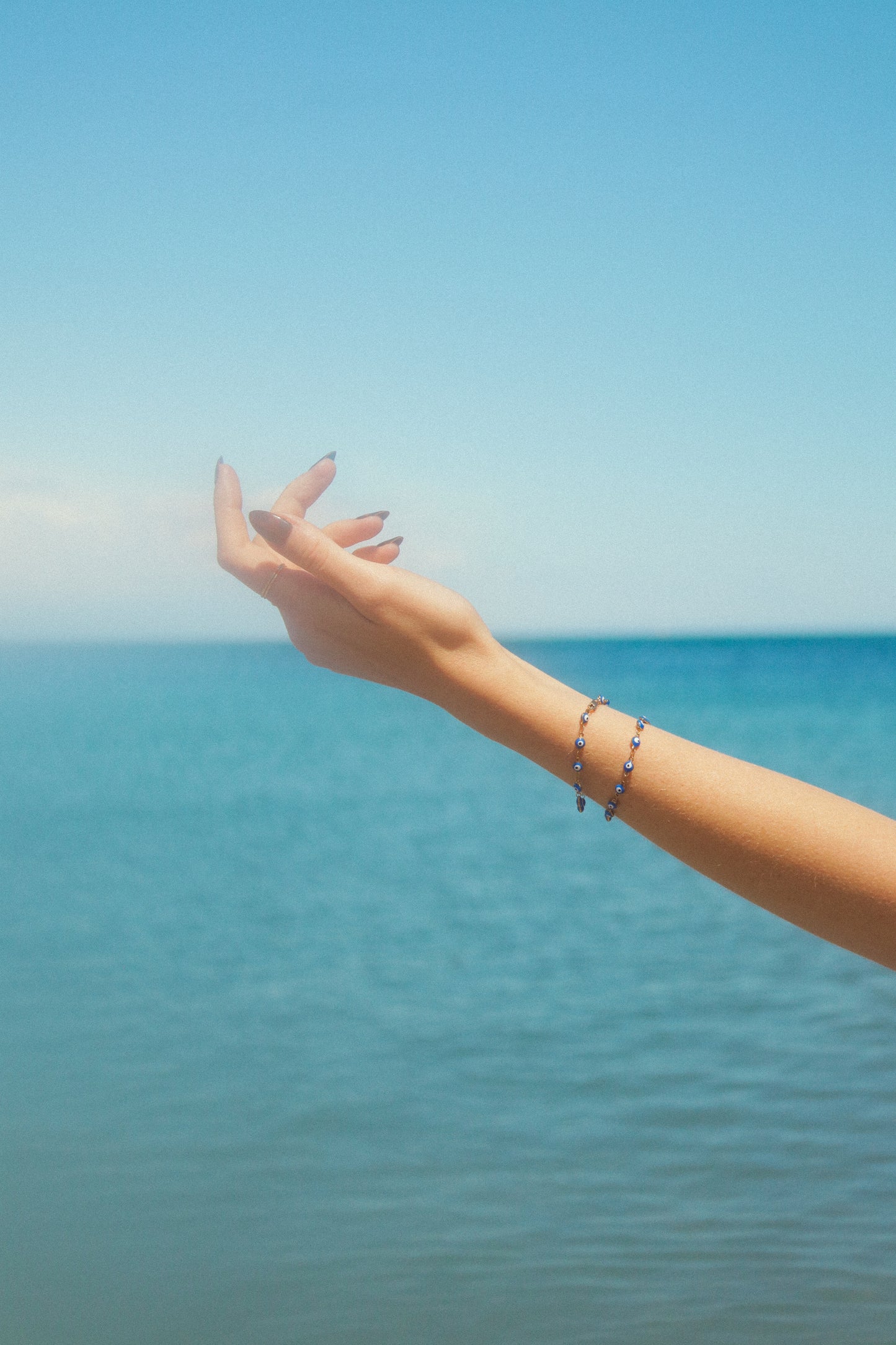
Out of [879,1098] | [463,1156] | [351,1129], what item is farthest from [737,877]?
[879,1098]

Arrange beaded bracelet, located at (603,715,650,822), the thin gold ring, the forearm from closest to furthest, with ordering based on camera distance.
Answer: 1. the forearm
2. beaded bracelet, located at (603,715,650,822)
3. the thin gold ring

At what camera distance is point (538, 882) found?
637 inches

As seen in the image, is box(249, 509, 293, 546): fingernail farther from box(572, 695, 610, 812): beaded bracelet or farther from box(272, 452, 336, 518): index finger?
box(572, 695, 610, 812): beaded bracelet

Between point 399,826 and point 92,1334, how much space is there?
1728cm

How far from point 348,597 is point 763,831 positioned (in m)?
0.82

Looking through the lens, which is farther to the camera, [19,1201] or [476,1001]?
[476,1001]

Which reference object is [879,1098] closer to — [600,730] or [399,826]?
[600,730]

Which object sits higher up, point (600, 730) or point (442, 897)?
point (442, 897)

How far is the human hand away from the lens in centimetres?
171

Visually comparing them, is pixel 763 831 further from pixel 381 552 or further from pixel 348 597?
pixel 381 552

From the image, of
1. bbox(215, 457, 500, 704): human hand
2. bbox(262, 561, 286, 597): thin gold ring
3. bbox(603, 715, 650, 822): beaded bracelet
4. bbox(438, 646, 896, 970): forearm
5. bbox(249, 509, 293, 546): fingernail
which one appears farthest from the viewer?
bbox(262, 561, 286, 597): thin gold ring

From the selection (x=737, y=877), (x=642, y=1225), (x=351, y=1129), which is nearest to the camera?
(x=737, y=877)

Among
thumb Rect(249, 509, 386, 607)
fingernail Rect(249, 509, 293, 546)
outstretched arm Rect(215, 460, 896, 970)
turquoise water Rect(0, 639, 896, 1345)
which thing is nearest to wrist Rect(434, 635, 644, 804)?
outstretched arm Rect(215, 460, 896, 970)

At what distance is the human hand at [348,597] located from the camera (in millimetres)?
1709
